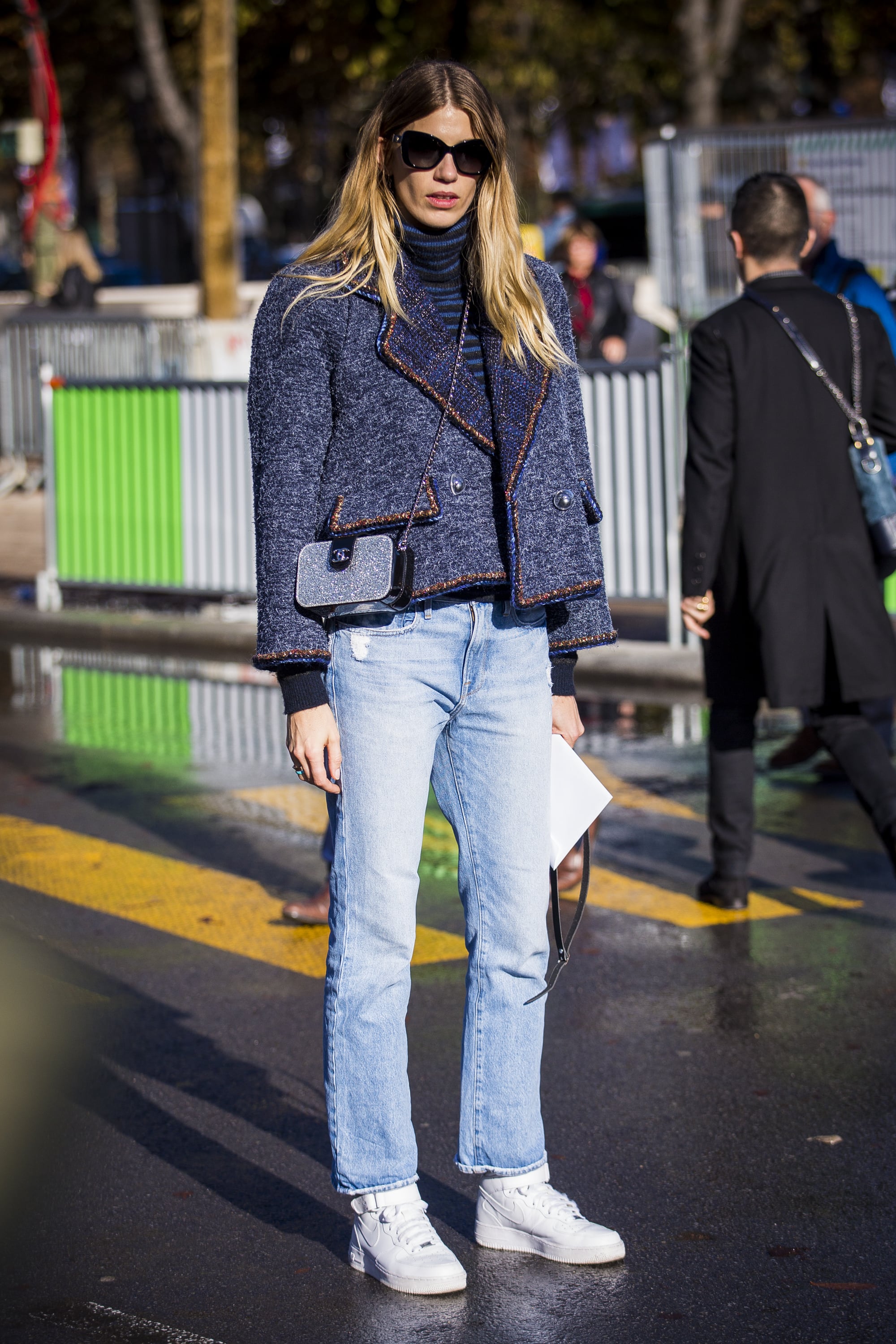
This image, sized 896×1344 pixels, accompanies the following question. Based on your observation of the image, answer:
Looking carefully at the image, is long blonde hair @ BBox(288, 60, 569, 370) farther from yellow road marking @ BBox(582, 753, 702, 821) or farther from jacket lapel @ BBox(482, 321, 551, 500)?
yellow road marking @ BBox(582, 753, 702, 821)

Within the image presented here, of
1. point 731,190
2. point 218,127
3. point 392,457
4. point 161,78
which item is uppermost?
point 161,78

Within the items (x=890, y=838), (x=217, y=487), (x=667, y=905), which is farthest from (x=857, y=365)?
(x=217, y=487)

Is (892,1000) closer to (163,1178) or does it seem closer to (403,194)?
(163,1178)

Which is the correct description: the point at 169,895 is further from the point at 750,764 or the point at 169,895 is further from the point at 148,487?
the point at 148,487

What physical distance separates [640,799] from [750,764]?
1.66 meters

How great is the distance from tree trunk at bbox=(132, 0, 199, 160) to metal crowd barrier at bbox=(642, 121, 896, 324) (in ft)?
62.8

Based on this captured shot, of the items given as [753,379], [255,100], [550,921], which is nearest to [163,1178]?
[550,921]

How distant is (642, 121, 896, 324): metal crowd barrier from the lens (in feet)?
33.9

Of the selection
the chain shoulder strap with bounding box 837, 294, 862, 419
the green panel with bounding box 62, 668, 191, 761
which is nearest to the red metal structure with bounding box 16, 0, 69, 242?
the green panel with bounding box 62, 668, 191, 761

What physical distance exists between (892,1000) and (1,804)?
3.77 metres

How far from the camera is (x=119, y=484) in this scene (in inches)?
467

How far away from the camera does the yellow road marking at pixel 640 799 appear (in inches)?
274

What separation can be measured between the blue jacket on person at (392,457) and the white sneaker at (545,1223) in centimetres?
102

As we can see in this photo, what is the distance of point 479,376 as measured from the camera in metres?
3.06
